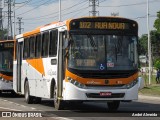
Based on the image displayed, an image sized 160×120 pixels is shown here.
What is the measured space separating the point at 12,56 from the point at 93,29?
14083 millimetres

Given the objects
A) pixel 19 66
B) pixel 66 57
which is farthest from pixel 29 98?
pixel 66 57

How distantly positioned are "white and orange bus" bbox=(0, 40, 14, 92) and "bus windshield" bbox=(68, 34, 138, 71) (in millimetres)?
13832

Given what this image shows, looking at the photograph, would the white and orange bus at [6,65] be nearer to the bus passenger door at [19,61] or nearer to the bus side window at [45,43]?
the bus passenger door at [19,61]

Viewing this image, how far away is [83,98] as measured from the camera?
59.9 ft

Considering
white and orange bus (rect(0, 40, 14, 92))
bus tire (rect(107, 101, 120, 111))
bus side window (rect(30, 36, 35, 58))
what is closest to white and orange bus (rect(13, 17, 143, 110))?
bus tire (rect(107, 101, 120, 111))

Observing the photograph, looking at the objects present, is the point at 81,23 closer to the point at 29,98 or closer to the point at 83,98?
the point at 83,98

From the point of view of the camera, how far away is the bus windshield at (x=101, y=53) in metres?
Result: 18.4

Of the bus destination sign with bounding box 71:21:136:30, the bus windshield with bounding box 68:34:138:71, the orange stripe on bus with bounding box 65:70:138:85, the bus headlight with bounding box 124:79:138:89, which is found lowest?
the bus headlight with bounding box 124:79:138:89

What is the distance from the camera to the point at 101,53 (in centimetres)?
1853

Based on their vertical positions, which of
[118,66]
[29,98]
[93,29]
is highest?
[93,29]

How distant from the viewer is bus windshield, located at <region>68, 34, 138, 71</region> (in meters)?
18.4

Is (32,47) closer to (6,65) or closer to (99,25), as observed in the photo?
(99,25)

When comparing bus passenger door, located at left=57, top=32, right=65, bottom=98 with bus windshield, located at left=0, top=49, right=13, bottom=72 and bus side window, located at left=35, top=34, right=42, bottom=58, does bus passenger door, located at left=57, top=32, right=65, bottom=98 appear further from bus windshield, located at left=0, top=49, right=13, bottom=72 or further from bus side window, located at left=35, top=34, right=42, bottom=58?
bus windshield, located at left=0, top=49, right=13, bottom=72

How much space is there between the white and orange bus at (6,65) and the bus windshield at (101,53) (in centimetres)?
1383
